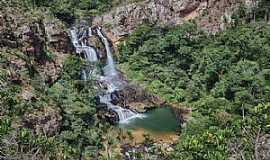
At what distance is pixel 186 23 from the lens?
59844mm

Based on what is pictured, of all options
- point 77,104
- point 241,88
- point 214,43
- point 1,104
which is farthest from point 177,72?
point 1,104

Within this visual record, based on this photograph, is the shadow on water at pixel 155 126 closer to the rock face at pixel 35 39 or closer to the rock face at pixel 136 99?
the rock face at pixel 136 99

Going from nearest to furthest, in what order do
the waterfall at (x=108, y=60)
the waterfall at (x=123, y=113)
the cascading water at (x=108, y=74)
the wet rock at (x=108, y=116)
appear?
Answer: the wet rock at (x=108, y=116)
the waterfall at (x=123, y=113)
the cascading water at (x=108, y=74)
the waterfall at (x=108, y=60)

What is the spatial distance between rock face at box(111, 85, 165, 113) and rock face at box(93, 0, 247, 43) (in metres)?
13.1

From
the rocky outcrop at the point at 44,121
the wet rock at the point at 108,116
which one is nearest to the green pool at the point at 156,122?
the wet rock at the point at 108,116

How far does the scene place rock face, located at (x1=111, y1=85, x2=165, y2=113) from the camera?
47156mm

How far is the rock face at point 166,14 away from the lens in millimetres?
60125

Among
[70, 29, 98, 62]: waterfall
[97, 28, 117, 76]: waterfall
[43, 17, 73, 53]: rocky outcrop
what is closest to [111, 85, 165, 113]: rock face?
[97, 28, 117, 76]: waterfall

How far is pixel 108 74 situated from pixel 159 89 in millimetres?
6773

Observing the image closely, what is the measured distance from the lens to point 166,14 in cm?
6241

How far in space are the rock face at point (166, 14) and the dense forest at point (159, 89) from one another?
128 cm

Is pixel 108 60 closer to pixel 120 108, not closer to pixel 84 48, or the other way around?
pixel 84 48

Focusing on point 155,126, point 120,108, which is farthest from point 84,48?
point 155,126

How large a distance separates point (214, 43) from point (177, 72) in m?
6.00
